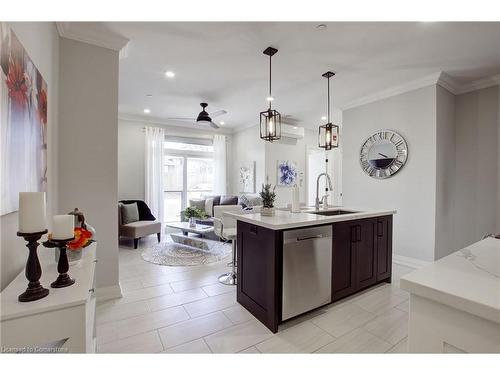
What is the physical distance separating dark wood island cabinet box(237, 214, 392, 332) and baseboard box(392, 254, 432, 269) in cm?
93

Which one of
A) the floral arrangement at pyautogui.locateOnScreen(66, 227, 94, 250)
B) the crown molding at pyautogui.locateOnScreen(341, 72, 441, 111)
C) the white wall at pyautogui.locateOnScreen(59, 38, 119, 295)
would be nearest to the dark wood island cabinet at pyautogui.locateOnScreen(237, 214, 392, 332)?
the floral arrangement at pyautogui.locateOnScreen(66, 227, 94, 250)

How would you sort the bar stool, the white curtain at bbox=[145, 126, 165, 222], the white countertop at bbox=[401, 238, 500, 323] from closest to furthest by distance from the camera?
the white countertop at bbox=[401, 238, 500, 323], the bar stool, the white curtain at bbox=[145, 126, 165, 222]

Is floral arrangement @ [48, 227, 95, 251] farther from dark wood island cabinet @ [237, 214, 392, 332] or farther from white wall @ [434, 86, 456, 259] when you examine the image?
white wall @ [434, 86, 456, 259]

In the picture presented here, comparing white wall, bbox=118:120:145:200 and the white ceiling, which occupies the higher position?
the white ceiling

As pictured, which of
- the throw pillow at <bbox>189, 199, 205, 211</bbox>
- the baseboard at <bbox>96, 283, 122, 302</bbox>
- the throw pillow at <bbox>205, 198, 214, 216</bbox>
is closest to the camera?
the baseboard at <bbox>96, 283, 122, 302</bbox>

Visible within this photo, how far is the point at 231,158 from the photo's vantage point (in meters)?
7.27

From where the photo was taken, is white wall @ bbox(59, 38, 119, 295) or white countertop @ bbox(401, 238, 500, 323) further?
white wall @ bbox(59, 38, 119, 295)

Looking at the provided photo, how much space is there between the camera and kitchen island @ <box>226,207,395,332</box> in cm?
202

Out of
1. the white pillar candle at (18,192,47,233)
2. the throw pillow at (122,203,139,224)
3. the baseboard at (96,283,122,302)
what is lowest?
the baseboard at (96,283,122,302)

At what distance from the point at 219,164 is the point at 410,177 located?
473 centimetres

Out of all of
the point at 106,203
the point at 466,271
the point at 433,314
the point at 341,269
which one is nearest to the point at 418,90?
the point at 341,269

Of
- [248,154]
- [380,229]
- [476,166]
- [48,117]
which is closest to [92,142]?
[48,117]

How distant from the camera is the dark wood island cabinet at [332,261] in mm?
2012
